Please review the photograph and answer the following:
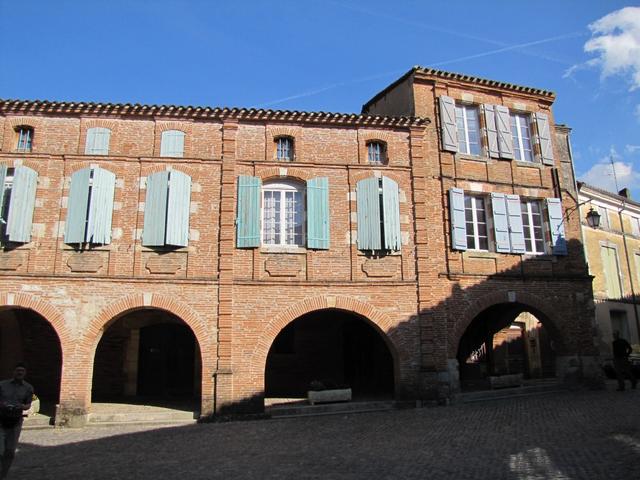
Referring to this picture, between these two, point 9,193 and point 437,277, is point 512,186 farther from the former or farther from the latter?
point 9,193

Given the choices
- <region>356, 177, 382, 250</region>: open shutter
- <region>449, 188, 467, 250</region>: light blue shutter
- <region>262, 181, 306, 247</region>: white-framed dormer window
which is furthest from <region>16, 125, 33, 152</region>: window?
<region>449, 188, 467, 250</region>: light blue shutter

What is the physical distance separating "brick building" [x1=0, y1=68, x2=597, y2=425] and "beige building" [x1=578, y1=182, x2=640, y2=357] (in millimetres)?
6670

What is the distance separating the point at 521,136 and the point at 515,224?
311cm

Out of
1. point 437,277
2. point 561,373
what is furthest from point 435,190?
point 561,373

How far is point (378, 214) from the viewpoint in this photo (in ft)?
47.5

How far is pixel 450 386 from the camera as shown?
1402 cm

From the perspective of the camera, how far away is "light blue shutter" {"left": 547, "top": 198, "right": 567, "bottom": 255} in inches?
625

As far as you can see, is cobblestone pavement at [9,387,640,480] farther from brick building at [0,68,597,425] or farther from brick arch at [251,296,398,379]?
brick building at [0,68,597,425]

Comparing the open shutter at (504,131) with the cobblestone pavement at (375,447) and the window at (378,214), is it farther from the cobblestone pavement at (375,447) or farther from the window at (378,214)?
the cobblestone pavement at (375,447)

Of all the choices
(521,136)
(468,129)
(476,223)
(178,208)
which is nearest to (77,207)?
(178,208)

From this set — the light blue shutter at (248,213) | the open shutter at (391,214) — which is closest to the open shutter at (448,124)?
the open shutter at (391,214)

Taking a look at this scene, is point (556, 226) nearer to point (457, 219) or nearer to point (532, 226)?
point (532, 226)

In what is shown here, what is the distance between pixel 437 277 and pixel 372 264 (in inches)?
71.9

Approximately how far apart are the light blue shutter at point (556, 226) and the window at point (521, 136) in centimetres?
159
